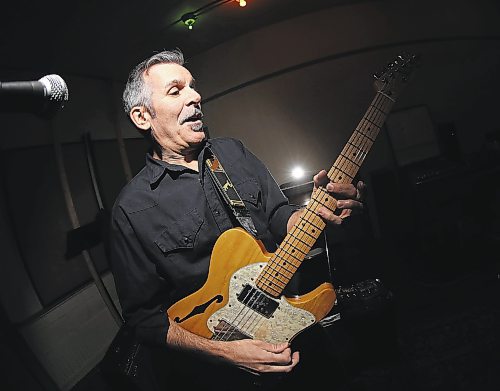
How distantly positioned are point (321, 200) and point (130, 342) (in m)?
1.23

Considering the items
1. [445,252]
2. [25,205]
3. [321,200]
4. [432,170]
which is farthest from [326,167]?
[25,205]

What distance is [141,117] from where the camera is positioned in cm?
135

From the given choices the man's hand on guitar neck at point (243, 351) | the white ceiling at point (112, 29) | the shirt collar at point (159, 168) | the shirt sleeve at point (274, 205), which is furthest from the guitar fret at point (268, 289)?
the white ceiling at point (112, 29)

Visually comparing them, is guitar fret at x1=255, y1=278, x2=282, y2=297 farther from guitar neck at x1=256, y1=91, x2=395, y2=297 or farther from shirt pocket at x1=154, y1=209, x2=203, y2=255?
shirt pocket at x1=154, y1=209, x2=203, y2=255

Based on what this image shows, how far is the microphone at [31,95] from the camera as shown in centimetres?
73

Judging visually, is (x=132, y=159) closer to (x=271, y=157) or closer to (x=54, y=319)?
(x=271, y=157)

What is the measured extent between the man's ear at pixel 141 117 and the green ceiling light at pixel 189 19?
63 centimetres

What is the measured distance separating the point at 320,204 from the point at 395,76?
1.93 ft

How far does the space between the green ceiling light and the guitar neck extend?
3.61 ft

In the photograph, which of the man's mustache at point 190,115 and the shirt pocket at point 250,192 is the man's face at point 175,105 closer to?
the man's mustache at point 190,115

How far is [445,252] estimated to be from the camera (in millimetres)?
1892

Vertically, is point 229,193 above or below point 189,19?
below

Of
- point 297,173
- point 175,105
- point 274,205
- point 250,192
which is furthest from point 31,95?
point 297,173

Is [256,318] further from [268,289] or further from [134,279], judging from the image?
[134,279]
